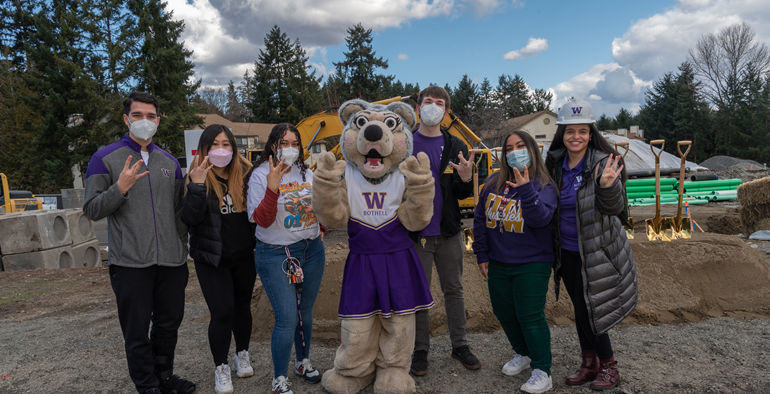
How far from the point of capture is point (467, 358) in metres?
3.48

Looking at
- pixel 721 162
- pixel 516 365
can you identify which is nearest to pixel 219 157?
pixel 516 365

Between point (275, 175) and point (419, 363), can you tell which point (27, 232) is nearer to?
point (275, 175)

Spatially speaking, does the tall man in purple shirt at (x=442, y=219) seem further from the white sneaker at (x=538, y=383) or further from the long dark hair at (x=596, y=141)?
the long dark hair at (x=596, y=141)

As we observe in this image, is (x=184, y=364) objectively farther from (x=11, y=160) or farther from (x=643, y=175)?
(x=11, y=160)

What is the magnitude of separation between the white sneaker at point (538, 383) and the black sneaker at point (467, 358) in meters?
0.48

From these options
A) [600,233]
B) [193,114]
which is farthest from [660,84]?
[600,233]

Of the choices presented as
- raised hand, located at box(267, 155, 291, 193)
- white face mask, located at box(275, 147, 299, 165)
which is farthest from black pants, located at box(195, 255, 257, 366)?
white face mask, located at box(275, 147, 299, 165)

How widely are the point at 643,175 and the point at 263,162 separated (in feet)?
78.9

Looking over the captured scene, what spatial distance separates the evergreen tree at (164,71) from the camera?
76.2 feet

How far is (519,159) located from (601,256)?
0.85 metres

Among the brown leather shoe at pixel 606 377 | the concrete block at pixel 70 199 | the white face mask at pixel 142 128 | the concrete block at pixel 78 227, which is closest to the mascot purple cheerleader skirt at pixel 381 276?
the brown leather shoe at pixel 606 377

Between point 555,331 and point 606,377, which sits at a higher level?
point 606,377

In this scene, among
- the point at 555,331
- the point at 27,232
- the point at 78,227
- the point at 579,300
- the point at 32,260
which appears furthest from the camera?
the point at 78,227

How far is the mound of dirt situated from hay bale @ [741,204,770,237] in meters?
4.92
